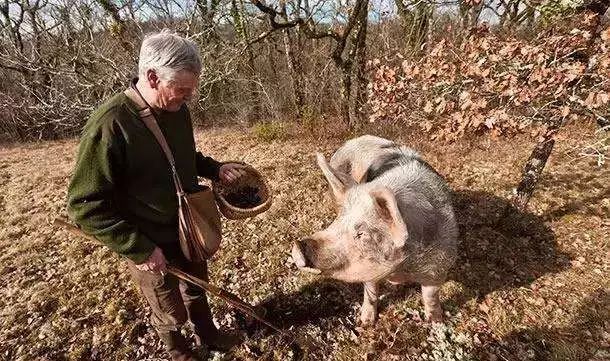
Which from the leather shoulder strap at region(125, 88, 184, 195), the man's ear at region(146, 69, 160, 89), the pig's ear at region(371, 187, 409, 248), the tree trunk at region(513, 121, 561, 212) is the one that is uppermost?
the man's ear at region(146, 69, 160, 89)

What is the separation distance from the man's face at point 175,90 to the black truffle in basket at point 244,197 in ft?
3.49

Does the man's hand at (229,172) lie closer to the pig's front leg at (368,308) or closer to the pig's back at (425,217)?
the pig's back at (425,217)

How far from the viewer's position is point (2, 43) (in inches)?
634

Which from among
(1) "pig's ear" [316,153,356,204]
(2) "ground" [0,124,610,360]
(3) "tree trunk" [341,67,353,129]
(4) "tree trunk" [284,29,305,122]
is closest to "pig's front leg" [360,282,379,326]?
(2) "ground" [0,124,610,360]

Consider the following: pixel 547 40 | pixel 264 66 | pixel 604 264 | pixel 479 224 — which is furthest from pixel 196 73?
pixel 264 66

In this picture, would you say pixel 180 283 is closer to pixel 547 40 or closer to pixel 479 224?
pixel 547 40

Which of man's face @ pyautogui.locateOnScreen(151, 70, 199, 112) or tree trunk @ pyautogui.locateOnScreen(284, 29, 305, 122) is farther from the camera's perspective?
tree trunk @ pyautogui.locateOnScreen(284, 29, 305, 122)

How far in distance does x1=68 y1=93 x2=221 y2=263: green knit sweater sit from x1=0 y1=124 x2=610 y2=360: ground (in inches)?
75.2

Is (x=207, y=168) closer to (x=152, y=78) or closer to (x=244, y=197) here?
(x=244, y=197)

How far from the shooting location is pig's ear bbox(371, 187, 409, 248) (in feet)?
8.45

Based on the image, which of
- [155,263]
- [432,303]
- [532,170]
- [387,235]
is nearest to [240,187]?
[155,263]

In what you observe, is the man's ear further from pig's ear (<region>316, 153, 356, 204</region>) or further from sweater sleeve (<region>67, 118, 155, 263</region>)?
pig's ear (<region>316, 153, 356, 204</region>)

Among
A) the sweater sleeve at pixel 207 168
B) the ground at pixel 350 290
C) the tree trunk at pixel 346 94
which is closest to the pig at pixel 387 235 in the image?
the ground at pixel 350 290

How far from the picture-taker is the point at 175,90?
2.28 meters
